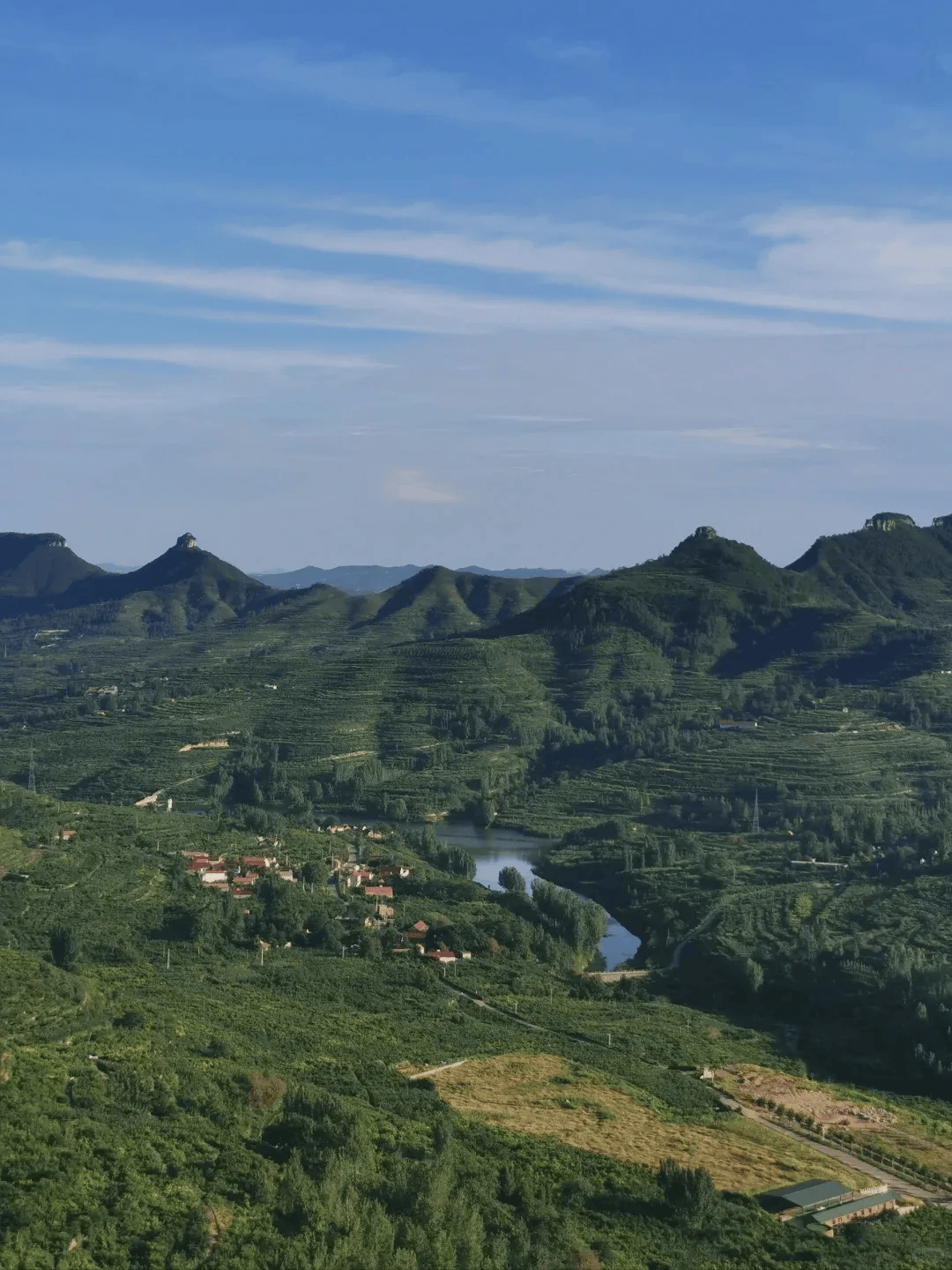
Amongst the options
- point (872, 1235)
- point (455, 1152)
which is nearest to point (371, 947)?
point (455, 1152)

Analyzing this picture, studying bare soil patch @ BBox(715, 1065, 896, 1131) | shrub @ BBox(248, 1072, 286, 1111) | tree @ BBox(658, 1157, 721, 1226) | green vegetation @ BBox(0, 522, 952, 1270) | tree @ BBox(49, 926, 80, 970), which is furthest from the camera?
tree @ BBox(49, 926, 80, 970)

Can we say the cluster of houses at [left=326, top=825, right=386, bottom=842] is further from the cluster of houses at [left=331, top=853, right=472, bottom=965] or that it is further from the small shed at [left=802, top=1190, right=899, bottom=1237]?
the small shed at [left=802, top=1190, right=899, bottom=1237]

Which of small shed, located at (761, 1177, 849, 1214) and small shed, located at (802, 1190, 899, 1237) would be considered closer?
small shed, located at (802, 1190, 899, 1237)

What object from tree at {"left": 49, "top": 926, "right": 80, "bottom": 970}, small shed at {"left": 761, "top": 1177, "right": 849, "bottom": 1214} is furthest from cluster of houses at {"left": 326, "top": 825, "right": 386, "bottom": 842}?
small shed at {"left": 761, "top": 1177, "right": 849, "bottom": 1214}

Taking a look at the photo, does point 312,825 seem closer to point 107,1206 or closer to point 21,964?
point 21,964

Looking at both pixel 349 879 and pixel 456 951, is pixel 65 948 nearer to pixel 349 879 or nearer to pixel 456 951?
pixel 456 951

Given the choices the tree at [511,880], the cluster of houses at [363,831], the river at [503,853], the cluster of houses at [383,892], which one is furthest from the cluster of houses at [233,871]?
the river at [503,853]
